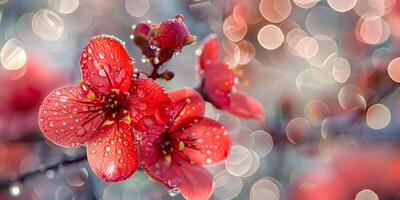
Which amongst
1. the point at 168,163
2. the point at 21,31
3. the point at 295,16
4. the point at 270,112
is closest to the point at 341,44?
the point at 295,16

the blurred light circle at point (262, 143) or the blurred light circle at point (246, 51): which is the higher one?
the blurred light circle at point (262, 143)

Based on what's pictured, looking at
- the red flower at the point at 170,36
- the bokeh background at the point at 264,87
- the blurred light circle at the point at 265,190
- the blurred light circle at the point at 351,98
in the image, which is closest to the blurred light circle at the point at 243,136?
the bokeh background at the point at 264,87

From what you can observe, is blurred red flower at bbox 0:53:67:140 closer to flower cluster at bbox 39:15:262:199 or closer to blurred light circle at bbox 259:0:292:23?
flower cluster at bbox 39:15:262:199

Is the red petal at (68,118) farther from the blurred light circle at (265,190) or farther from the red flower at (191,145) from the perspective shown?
the blurred light circle at (265,190)

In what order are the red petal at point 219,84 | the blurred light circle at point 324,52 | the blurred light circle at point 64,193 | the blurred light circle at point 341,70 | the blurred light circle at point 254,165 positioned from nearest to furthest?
the red petal at point 219,84
the blurred light circle at point 64,193
the blurred light circle at point 254,165
the blurred light circle at point 341,70
the blurred light circle at point 324,52

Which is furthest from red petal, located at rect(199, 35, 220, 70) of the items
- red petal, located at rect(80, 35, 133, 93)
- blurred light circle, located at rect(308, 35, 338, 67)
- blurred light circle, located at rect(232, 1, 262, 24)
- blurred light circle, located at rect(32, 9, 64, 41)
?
blurred light circle, located at rect(308, 35, 338, 67)
